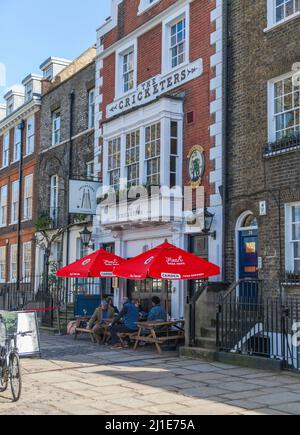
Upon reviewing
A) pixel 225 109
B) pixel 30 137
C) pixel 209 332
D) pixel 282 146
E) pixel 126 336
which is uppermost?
pixel 30 137

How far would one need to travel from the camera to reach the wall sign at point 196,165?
16.0m

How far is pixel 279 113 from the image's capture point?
46.0ft

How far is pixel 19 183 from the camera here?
28734 millimetres

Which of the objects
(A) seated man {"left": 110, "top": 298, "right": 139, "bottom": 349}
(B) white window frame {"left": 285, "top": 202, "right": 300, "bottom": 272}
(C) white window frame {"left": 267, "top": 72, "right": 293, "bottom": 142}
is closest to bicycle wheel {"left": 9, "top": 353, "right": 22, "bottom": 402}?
(A) seated man {"left": 110, "top": 298, "right": 139, "bottom": 349}

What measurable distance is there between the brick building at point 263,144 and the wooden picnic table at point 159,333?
1.81 m

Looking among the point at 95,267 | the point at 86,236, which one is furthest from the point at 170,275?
the point at 86,236

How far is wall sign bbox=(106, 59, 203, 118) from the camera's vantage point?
1658cm

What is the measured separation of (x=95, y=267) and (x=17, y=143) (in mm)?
15492

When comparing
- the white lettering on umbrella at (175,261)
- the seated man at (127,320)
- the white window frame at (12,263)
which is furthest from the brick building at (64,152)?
the white lettering on umbrella at (175,261)

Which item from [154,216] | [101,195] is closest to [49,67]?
[101,195]

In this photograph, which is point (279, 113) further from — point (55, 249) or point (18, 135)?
point (18, 135)

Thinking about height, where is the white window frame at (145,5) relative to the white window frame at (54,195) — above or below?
above

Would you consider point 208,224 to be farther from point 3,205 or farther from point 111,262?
point 3,205

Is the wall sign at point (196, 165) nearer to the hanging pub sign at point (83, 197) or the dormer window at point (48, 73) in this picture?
the hanging pub sign at point (83, 197)
